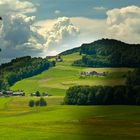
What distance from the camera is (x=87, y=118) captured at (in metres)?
149

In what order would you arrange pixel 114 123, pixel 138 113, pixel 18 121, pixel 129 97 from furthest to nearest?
pixel 129 97
pixel 138 113
pixel 18 121
pixel 114 123

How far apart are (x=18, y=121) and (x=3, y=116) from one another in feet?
81.4

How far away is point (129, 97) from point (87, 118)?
51.9 meters

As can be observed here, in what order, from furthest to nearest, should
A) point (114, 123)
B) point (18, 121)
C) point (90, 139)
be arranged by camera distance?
point (18, 121) < point (114, 123) < point (90, 139)

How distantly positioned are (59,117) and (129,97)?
176 ft

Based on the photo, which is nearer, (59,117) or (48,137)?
(48,137)

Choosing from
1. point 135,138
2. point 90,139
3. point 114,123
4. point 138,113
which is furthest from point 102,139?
point 138,113

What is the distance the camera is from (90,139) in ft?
290

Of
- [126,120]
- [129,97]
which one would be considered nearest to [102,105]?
[129,97]

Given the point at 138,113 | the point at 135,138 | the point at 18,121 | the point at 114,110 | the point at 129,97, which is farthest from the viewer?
the point at 129,97

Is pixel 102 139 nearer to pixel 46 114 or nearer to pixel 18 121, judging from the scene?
pixel 18 121

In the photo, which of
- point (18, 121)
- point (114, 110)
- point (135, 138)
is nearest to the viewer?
point (135, 138)

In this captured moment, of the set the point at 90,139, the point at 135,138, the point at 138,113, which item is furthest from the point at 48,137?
the point at 138,113

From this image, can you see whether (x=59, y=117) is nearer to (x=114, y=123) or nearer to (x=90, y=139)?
(x=114, y=123)
